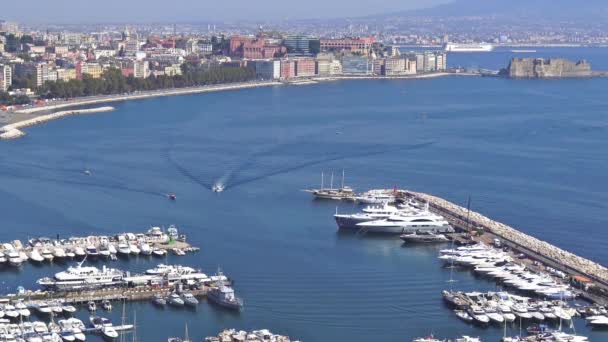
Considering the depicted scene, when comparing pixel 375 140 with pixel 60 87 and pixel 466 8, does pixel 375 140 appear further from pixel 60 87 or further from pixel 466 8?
pixel 466 8

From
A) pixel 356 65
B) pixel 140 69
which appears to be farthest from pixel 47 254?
pixel 356 65

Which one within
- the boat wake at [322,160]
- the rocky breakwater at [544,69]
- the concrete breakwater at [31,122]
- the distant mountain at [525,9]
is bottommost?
the distant mountain at [525,9]

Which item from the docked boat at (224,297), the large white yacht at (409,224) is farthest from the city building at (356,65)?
the docked boat at (224,297)

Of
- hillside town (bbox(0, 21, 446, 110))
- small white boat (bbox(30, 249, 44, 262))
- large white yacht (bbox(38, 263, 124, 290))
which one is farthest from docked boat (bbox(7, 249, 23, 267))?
hillside town (bbox(0, 21, 446, 110))

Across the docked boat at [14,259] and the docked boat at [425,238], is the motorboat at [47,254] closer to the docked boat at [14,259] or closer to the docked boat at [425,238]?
the docked boat at [14,259]

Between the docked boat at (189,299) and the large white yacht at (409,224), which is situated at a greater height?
the large white yacht at (409,224)

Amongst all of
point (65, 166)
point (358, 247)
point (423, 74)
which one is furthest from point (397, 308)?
point (423, 74)

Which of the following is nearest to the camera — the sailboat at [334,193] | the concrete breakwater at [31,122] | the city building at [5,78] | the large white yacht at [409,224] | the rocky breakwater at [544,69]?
the large white yacht at [409,224]
